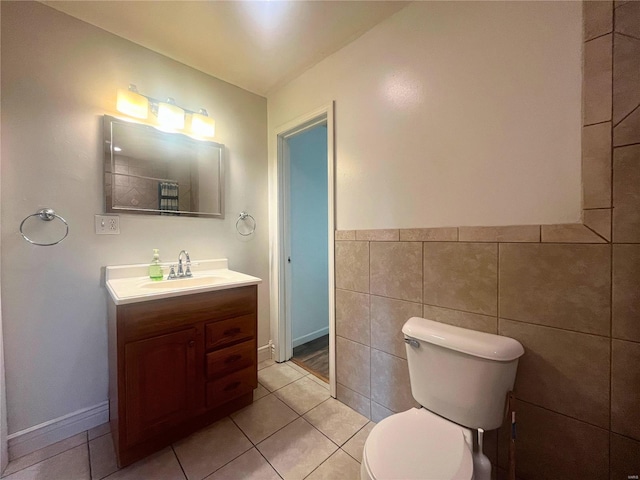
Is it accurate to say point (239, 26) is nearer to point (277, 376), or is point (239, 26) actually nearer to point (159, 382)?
point (159, 382)

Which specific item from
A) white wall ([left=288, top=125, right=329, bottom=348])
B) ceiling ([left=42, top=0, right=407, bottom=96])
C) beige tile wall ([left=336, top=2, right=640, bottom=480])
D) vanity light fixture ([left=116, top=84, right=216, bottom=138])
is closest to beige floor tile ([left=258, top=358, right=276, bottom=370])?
white wall ([left=288, top=125, right=329, bottom=348])

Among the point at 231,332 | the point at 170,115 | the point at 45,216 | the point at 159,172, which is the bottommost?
the point at 231,332

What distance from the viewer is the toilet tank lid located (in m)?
0.93

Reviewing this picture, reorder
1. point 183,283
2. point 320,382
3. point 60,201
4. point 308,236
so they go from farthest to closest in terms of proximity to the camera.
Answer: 1. point 308,236
2. point 320,382
3. point 183,283
4. point 60,201

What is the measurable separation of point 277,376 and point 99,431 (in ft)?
3.50

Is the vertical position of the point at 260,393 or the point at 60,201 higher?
the point at 60,201

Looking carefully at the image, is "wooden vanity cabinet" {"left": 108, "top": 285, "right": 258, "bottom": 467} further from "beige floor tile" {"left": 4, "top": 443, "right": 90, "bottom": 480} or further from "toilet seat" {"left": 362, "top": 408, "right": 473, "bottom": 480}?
"toilet seat" {"left": 362, "top": 408, "right": 473, "bottom": 480}

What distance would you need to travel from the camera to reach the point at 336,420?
1513 millimetres

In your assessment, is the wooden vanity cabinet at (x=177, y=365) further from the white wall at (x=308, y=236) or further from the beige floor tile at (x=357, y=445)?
the white wall at (x=308, y=236)

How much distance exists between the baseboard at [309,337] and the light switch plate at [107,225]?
1734 mm

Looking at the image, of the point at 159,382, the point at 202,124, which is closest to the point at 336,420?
the point at 159,382

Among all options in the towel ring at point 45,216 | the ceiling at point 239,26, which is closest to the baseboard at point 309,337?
the towel ring at point 45,216

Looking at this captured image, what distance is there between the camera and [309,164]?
256cm

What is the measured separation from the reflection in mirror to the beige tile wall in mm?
1567
